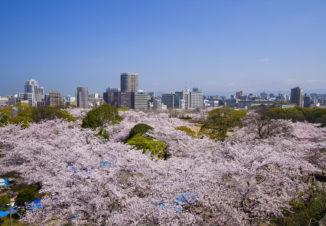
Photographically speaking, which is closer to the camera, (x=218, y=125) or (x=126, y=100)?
(x=218, y=125)

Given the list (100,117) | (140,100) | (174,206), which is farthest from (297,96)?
(174,206)

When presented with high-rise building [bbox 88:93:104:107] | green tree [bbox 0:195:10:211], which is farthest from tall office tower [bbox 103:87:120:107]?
green tree [bbox 0:195:10:211]

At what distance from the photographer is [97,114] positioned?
23047mm

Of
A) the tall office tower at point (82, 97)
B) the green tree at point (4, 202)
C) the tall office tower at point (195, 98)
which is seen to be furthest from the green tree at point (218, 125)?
the tall office tower at point (82, 97)

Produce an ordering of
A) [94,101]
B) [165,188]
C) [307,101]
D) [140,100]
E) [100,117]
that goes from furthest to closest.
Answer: [94,101] → [307,101] → [140,100] → [100,117] → [165,188]

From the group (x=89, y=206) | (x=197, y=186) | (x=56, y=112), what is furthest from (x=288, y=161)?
(x=56, y=112)

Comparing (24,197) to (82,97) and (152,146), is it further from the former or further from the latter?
(82,97)

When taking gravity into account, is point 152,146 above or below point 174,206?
below

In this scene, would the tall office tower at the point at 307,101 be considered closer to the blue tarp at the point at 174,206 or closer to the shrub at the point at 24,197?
the blue tarp at the point at 174,206

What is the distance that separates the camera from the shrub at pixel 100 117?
69.9 ft

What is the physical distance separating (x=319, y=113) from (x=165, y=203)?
3708cm

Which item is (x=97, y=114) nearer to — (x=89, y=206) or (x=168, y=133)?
(x=168, y=133)

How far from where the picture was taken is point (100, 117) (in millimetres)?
22859

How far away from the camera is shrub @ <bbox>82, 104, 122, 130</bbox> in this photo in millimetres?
21297
